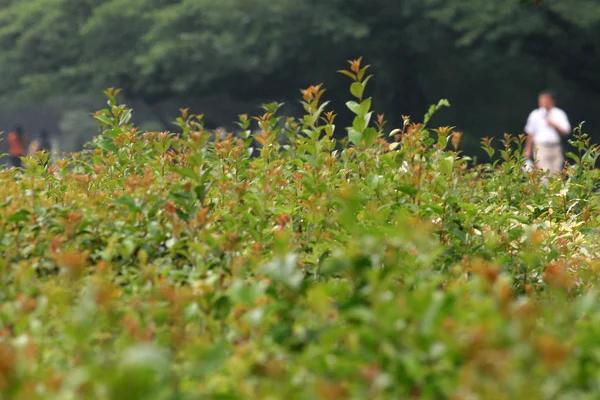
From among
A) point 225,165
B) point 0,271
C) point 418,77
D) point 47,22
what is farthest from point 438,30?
point 0,271

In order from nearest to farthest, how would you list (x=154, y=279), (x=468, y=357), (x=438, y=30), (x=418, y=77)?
1. (x=468, y=357)
2. (x=154, y=279)
3. (x=438, y=30)
4. (x=418, y=77)

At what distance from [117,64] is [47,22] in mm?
3145

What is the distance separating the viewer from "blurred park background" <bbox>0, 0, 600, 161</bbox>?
28.5 meters

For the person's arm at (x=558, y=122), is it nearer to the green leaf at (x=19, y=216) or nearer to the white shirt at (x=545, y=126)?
the white shirt at (x=545, y=126)

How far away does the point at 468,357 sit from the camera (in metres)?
2.29

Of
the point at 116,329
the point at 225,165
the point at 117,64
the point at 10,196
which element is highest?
the point at 117,64

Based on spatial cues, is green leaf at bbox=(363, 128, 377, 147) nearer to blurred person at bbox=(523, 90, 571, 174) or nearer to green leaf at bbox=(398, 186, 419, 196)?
green leaf at bbox=(398, 186, 419, 196)

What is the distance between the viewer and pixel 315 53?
3083cm

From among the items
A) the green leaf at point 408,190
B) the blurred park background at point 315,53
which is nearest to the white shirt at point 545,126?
the green leaf at point 408,190

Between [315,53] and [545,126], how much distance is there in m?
17.6

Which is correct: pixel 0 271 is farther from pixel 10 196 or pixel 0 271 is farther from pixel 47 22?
pixel 47 22

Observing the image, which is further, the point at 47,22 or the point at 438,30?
the point at 47,22

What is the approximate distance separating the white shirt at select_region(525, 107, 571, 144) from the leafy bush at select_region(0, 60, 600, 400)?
26.0 ft

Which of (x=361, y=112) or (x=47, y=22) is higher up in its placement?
(x=47, y=22)
